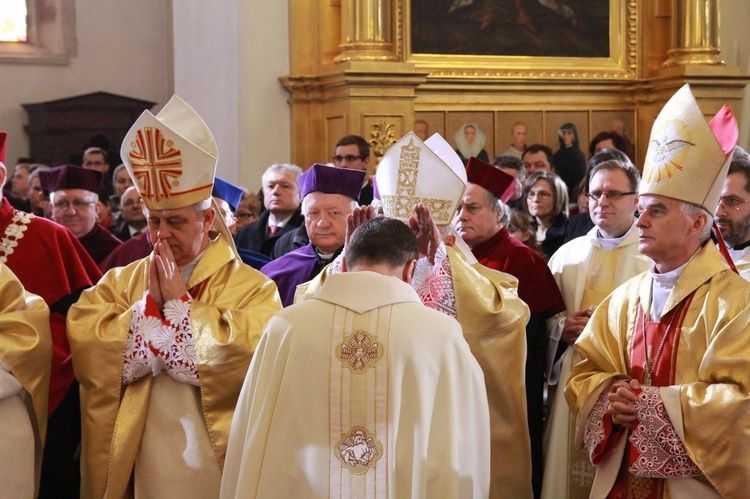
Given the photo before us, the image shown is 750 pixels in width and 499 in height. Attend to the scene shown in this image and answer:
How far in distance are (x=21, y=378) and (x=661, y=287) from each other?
2573mm

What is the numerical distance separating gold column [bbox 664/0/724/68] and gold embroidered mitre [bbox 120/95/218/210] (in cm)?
953

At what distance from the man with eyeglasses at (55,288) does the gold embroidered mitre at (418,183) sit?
152cm

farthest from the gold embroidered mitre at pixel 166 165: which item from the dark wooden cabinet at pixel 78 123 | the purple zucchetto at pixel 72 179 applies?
the dark wooden cabinet at pixel 78 123

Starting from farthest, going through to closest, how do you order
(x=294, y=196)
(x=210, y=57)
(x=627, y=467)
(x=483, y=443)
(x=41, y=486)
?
(x=210, y=57)
(x=294, y=196)
(x=41, y=486)
(x=627, y=467)
(x=483, y=443)

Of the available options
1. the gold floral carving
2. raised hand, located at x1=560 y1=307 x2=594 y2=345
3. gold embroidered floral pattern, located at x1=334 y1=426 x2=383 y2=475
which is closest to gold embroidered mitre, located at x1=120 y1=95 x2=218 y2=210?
gold embroidered floral pattern, located at x1=334 y1=426 x2=383 y2=475

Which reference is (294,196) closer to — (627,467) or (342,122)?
(342,122)

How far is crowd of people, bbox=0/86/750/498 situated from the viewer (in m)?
3.65

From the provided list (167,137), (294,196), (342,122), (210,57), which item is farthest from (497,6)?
(167,137)

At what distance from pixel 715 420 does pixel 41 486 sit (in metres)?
3.16

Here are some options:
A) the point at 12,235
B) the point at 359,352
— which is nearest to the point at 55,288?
the point at 12,235

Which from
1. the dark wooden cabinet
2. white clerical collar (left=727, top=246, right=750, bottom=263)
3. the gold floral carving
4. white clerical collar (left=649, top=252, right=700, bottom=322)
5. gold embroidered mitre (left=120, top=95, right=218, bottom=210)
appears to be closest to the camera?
white clerical collar (left=649, top=252, right=700, bottom=322)

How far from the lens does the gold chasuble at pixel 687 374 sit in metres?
3.96

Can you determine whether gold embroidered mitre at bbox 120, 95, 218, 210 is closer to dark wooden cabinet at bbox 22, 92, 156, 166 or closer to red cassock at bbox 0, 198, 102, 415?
red cassock at bbox 0, 198, 102, 415

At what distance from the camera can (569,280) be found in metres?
5.99
